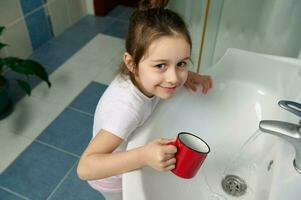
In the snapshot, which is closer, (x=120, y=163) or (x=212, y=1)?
(x=120, y=163)

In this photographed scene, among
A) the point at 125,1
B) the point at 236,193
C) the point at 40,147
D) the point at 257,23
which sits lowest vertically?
the point at 40,147

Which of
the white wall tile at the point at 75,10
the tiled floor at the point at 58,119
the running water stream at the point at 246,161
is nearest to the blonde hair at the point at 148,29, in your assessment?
the running water stream at the point at 246,161

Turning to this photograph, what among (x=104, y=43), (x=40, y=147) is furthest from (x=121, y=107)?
(x=104, y=43)

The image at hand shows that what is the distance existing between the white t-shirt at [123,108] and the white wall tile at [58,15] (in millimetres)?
1671

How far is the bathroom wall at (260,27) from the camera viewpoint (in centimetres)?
83

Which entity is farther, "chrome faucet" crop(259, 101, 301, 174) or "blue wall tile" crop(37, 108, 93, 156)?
"blue wall tile" crop(37, 108, 93, 156)

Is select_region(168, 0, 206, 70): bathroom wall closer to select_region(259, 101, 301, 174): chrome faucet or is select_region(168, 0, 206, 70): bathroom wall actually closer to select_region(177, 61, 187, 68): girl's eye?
select_region(177, 61, 187, 68): girl's eye

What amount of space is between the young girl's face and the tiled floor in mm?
838

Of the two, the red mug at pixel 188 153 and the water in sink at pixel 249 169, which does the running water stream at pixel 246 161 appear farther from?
the red mug at pixel 188 153

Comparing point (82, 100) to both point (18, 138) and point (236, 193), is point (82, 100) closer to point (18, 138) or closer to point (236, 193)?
point (18, 138)

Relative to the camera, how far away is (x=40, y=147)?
4.81 feet

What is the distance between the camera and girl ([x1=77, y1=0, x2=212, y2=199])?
21.1 inches

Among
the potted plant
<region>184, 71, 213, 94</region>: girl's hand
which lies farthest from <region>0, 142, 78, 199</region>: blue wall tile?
<region>184, 71, 213, 94</region>: girl's hand

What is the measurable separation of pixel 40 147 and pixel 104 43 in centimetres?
100
